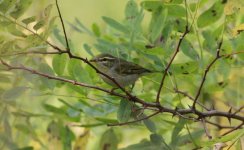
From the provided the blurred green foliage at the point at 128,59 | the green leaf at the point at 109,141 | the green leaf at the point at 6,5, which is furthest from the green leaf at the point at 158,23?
the green leaf at the point at 6,5

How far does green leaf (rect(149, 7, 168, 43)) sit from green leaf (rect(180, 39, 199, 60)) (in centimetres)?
8

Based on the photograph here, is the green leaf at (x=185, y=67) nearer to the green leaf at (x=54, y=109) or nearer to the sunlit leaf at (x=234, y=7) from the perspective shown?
the sunlit leaf at (x=234, y=7)

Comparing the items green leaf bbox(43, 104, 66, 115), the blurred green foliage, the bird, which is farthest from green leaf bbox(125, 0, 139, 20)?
green leaf bbox(43, 104, 66, 115)

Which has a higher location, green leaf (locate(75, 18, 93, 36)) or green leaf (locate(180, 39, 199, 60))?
green leaf (locate(75, 18, 93, 36))

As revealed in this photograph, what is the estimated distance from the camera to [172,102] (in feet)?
5.91

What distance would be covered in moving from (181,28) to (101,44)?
253 mm

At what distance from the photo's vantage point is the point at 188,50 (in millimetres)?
1707

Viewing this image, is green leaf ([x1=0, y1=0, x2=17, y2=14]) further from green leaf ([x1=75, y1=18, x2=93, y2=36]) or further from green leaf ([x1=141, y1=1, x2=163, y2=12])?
green leaf ([x1=75, y1=18, x2=93, y2=36])

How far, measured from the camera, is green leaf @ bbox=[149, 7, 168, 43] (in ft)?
5.37

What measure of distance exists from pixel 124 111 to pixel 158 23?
32 cm

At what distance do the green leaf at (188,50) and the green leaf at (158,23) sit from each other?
8 cm

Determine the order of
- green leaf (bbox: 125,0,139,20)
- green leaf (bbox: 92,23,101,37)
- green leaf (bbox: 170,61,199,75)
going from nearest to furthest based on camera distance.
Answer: green leaf (bbox: 170,61,199,75) → green leaf (bbox: 125,0,139,20) → green leaf (bbox: 92,23,101,37)

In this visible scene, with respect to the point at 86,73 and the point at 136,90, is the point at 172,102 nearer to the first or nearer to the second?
the point at 136,90

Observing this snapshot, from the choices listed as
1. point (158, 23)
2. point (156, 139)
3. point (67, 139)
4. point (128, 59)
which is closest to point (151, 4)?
point (158, 23)
